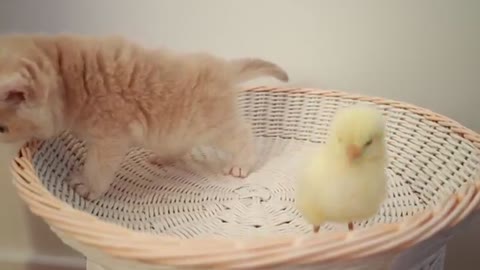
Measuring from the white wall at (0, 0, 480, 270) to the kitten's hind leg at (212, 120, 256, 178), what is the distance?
222 mm

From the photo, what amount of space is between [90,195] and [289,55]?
511mm

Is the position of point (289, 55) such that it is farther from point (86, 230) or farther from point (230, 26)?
point (86, 230)

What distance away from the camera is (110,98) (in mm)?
882

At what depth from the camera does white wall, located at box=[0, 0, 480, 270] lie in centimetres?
111

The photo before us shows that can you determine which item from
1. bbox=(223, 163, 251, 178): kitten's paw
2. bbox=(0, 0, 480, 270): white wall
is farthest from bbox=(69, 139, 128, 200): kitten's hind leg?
bbox=(0, 0, 480, 270): white wall

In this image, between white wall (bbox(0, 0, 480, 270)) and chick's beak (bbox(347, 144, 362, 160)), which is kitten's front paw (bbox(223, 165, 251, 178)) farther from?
chick's beak (bbox(347, 144, 362, 160))

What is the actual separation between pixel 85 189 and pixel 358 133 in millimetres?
478

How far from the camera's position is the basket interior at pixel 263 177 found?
90cm

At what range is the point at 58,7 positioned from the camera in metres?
1.16

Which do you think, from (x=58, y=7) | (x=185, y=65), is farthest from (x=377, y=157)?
(x=58, y=7)

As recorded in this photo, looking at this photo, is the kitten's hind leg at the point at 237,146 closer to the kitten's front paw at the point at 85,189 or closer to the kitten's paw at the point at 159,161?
the kitten's paw at the point at 159,161

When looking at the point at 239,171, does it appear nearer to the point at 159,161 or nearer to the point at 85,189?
the point at 159,161

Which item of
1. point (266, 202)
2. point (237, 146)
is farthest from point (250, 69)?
point (266, 202)

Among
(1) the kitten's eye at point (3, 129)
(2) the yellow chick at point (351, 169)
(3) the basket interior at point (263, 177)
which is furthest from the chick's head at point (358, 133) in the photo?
(1) the kitten's eye at point (3, 129)
